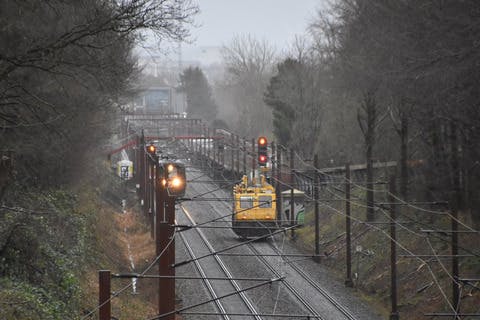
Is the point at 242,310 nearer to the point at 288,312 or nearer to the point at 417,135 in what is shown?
the point at 288,312

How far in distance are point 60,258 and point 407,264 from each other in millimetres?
12369

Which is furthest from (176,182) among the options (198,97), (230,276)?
(198,97)

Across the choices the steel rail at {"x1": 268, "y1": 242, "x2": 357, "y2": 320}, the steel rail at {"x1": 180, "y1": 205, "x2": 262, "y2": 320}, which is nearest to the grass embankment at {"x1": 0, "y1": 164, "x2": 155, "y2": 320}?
the steel rail at {"x1": 180, "y1": 205, "x2": 262, "y2": 320}

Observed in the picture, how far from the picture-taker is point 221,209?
49500 millimetres

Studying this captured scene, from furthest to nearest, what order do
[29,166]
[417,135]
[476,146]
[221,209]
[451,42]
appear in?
[221,209], [417,135], [29,166], [476,146], [451,42]

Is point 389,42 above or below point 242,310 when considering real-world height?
above

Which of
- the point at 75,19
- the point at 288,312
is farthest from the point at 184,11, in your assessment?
the point at 288,312

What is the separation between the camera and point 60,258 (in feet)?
69.2

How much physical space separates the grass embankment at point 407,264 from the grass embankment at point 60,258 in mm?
7330

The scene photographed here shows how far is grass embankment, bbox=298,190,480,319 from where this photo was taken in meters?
23.5

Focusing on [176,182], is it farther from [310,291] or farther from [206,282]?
[206,282]

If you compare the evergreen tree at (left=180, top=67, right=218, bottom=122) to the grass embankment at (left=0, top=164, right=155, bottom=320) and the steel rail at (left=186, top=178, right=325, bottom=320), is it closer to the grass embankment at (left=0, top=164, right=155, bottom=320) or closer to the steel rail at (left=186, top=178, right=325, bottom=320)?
the grass embankment at (left=0, top=164, right=155, bottom=320)

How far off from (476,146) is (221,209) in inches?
989

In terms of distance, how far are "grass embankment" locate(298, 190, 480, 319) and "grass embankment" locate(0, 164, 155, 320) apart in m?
7.33
